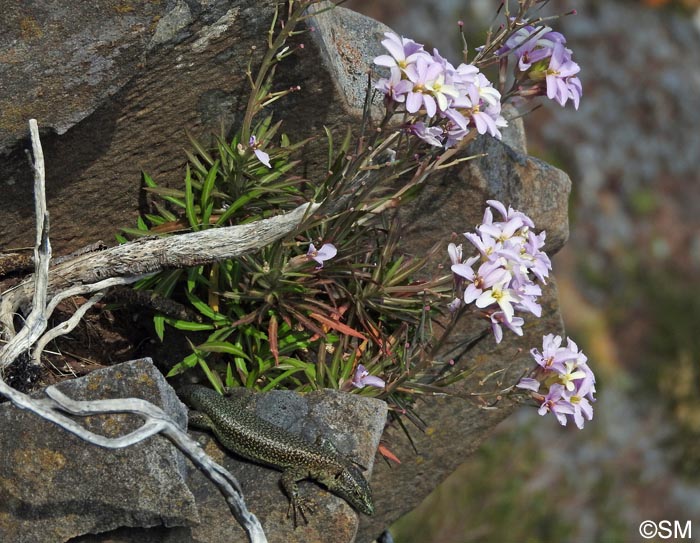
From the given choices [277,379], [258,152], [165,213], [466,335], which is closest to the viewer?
[258,152]

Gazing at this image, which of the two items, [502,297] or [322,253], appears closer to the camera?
[502,297]

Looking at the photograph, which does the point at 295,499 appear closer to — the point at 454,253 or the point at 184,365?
the point at 184,365

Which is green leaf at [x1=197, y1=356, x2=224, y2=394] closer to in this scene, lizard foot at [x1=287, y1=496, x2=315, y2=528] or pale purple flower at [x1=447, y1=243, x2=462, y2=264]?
lizard foot at [x1=287, y1=496, x2=315, y2=528]

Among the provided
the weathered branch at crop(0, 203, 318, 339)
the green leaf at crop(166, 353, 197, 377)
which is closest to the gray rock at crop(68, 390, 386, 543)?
the green leaf at crop(166, 353, 197, 377)

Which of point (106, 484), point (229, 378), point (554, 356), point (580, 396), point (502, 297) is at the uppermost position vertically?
point (106, 484)

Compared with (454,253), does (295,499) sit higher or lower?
lower

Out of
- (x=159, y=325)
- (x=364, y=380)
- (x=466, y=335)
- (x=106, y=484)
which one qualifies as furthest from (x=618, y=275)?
(x=106, y=484)

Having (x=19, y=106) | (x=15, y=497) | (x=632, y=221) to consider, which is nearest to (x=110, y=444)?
(x=15, y=497)

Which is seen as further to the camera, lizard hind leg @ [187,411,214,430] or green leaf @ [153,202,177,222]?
green leaf @ [153,202,177,222]
